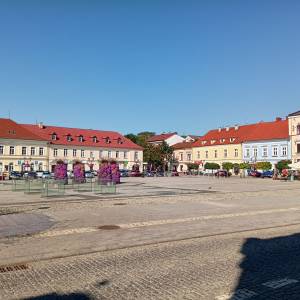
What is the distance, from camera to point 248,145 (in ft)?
290

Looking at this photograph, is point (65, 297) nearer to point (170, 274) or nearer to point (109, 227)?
point (170, 274)

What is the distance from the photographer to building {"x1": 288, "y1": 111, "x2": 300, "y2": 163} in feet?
249

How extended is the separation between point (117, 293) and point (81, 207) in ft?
39.8

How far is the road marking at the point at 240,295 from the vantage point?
5.93 meters

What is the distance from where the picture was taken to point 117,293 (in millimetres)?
6195


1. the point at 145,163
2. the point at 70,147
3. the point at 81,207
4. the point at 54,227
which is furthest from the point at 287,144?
the point at 54,227

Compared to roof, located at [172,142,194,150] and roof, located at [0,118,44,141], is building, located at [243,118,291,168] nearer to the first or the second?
roof, located at [172,142,194,150]

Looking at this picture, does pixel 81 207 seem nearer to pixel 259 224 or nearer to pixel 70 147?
pixel 259 224

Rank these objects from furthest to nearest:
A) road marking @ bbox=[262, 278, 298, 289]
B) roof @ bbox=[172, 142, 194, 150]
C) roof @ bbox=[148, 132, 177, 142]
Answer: roof @ bbox=[148, 132, 177, 142] → roof @ bbox=[172, 142, 194, 150] → road marking @ bbox=[262, 278, 298, 289]

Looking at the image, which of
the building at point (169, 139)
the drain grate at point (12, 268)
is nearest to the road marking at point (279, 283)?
the drain grate at point (12, 268)

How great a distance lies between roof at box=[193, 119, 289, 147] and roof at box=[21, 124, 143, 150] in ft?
59.9

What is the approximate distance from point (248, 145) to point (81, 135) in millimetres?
36226

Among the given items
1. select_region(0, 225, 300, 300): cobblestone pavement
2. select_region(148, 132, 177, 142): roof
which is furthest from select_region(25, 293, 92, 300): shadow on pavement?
select_region(148, 132, 177, 142): roof

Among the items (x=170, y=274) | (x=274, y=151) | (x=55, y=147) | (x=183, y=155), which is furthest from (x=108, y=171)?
(x=183, y=155)
